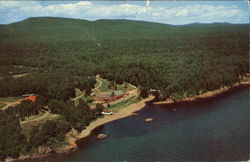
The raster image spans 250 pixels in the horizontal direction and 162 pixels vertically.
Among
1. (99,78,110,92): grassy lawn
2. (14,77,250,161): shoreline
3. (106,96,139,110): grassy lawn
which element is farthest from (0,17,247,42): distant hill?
(14,77,250,161): shoreline

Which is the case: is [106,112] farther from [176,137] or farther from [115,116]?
[176,137]

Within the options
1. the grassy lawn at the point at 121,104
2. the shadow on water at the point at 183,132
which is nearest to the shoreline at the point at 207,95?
the shadow on water at the point at 183,132

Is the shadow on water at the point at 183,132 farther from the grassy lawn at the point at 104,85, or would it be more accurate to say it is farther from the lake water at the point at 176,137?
the grassy lawn at the point at 104,85

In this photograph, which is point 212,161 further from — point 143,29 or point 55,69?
point 143,29

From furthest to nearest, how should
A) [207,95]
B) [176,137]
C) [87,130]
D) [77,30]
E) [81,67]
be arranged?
1. [77,30]
2. [81,67]
3. [207,95]
4. [87,130]
5. [176,137]

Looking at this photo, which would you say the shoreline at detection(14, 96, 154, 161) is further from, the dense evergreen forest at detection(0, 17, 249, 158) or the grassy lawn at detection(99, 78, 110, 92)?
the grassy lawn at detection(99, 78, 110, 92)

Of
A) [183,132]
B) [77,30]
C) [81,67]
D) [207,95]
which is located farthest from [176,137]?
[77,30]
